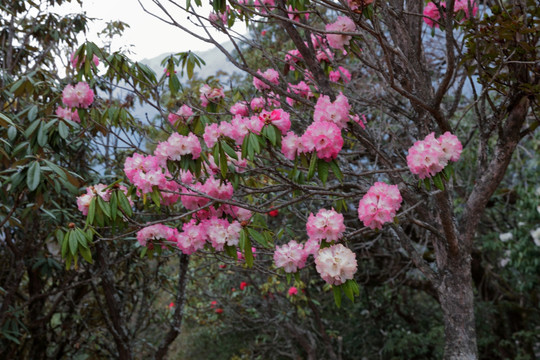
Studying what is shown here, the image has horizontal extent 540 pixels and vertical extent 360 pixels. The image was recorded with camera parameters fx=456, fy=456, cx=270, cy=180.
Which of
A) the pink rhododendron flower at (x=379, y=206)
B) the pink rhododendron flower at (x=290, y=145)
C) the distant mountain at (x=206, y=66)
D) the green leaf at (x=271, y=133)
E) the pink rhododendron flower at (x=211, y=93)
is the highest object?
the distant mountain at (x=206, y=66)

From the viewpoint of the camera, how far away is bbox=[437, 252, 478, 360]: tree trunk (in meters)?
1.92

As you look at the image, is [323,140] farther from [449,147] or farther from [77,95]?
[77,95]

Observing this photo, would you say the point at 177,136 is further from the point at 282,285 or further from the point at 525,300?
the point at 525,300

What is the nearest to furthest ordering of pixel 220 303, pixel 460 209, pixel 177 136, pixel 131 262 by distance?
pixel 177 136 → pixel 131 262 → pixel 460 209 → pixel 220 303

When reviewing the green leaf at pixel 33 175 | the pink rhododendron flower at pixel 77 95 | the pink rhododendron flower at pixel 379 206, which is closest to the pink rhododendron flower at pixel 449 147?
the pink rhododendron flower at pixel 379 206

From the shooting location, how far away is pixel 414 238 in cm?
510

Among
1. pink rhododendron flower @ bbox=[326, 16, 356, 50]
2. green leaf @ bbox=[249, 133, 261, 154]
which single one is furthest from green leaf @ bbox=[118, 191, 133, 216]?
pink rhododendron flower @ bbox=[326, 16, 356, 50]

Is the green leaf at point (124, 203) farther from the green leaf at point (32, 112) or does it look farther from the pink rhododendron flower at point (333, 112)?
the green leaf at point (32, 112)

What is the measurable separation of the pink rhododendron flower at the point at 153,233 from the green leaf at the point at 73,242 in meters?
0.36

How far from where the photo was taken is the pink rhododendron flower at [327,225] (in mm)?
1474

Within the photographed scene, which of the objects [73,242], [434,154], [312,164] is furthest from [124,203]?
[434,154]

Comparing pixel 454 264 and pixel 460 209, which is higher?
pixel 460 209

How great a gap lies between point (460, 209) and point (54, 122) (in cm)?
349

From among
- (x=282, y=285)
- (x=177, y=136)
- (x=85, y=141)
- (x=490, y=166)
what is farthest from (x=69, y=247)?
(x=282, y=285)
